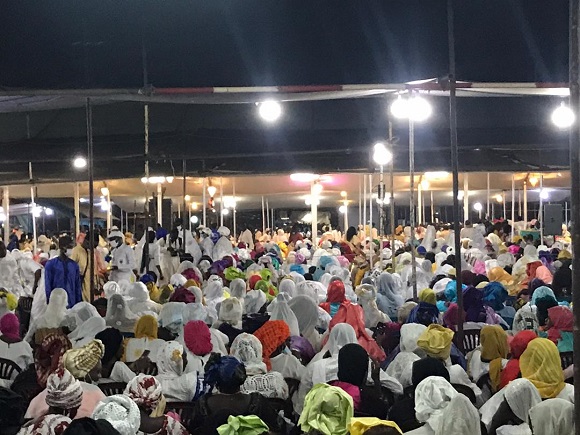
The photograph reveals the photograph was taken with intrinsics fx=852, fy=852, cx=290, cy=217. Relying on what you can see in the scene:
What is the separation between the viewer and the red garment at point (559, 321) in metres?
6.94

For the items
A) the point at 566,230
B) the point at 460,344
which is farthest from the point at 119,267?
the point at 566,230

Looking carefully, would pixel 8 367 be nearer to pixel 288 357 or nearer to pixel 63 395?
pixel 288 357

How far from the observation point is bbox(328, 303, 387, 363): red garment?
7.16m

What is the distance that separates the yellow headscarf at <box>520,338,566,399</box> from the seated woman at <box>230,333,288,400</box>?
1.66 meters

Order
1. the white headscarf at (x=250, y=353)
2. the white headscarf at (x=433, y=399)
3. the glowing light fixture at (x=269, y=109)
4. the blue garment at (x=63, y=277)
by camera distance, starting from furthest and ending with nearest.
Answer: the blue garment at (x=63, y=277), the glowing light fixture at (x=269, y=109), the white headscarf at (x=250, y=353), the white headscarf at (x=433, y=399)

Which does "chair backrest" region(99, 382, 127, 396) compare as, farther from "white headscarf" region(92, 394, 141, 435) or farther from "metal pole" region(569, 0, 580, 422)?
"metal pole" region(569, 0, 580, 422)

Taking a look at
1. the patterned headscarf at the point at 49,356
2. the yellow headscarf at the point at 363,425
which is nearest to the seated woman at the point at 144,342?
the patterned headscarf at the point at 49,356

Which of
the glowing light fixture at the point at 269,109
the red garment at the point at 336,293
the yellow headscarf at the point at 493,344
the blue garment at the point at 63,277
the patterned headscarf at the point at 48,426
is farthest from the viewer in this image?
the blue garment at the point at 63,277

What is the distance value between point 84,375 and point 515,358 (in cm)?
299

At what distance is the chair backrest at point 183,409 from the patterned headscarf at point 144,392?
1.12m

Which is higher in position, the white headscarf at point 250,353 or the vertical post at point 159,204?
the vertical post at point 159,204

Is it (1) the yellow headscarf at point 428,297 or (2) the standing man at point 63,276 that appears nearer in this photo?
(1) the yellow headscarf at point 428,297

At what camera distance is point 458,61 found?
7.77 meters

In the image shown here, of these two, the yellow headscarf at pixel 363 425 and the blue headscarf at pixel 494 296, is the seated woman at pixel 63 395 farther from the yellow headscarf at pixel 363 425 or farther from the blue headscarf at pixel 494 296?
the blue headscarf at pixel 494 296
